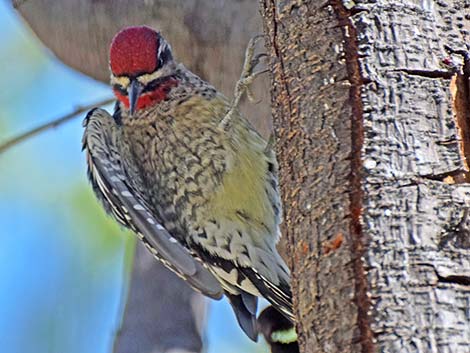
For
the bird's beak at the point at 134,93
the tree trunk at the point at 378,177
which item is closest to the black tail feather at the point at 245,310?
the bird's beak at the point at 134,93

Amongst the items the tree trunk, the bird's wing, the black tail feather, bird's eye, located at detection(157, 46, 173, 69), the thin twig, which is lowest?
the tree trunk

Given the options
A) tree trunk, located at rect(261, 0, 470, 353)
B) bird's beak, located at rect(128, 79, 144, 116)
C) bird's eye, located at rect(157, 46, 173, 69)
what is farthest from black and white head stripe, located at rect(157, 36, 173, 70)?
tree trunk, located at rect(261, 0, 470, 353)

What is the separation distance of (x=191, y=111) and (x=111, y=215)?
56cm

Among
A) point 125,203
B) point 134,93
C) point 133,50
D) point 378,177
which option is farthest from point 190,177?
point 378,177

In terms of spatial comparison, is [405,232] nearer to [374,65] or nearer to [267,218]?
[374,65]

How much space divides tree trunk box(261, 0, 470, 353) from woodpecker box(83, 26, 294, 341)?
153 centimetres

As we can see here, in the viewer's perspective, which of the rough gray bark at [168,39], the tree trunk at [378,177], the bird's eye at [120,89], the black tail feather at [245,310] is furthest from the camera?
the bird's eye at [120,89]

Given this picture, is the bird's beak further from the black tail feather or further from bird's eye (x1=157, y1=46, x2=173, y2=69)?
the black tail feather

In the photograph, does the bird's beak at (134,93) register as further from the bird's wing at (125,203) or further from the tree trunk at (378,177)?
the tree trunk at (378,177)

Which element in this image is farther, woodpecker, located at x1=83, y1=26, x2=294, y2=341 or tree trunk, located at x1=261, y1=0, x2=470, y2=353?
woodpecker, located at x1=83, y1=26, x2=294, y2=341

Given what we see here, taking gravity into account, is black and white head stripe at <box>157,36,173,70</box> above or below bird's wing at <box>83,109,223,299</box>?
above

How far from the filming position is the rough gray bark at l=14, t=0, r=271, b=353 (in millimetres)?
3400

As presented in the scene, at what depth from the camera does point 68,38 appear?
12.3ft

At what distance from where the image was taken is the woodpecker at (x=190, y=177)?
3.38 m
